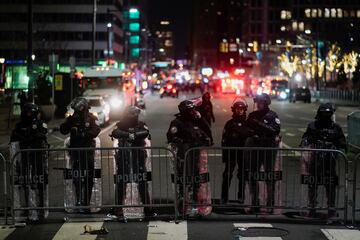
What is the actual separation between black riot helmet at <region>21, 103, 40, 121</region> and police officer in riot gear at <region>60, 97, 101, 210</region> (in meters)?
0.52

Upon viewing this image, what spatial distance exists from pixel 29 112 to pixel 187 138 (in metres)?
2.36

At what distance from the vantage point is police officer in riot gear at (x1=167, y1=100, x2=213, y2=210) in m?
9.58

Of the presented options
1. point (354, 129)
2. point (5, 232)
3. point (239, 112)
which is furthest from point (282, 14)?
point (5, 232)

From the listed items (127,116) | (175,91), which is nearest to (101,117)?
(127,116)

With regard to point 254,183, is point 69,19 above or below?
above

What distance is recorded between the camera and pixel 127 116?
9.86 metres

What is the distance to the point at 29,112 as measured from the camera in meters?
9.78

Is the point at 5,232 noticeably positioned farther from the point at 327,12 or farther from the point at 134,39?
the point at 134,39

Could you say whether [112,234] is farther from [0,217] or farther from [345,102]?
[345,102]

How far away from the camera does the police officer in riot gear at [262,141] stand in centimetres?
962

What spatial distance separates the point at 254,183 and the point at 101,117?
69.7ft

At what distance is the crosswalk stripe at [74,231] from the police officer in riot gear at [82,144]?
1.89 ft

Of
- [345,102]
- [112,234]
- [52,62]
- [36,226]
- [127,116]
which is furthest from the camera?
[345,102]

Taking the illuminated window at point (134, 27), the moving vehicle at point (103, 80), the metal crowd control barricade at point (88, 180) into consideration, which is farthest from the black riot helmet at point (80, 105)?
the illuminated window at point (134, 27)
